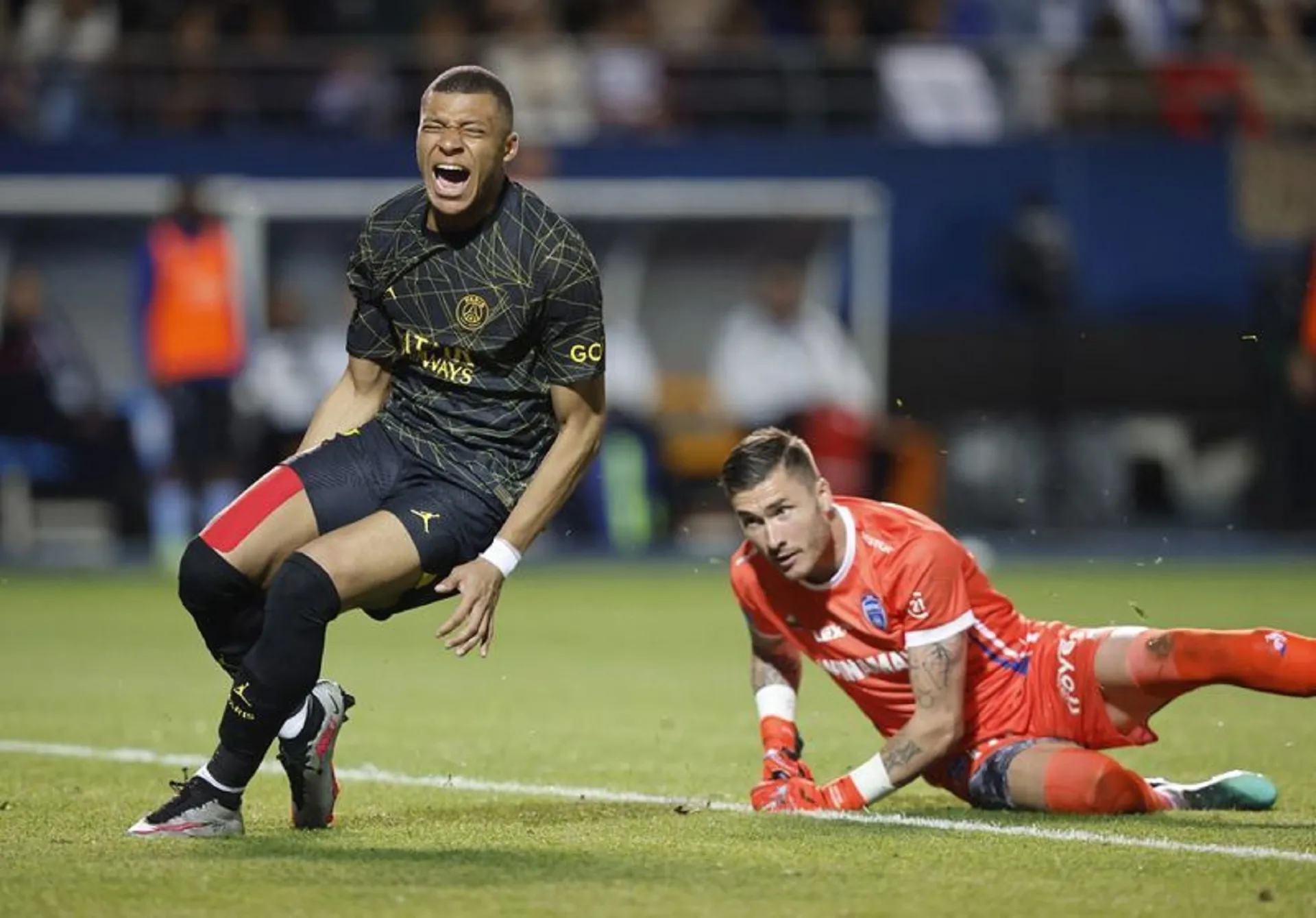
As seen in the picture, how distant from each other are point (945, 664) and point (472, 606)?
139 centimetres

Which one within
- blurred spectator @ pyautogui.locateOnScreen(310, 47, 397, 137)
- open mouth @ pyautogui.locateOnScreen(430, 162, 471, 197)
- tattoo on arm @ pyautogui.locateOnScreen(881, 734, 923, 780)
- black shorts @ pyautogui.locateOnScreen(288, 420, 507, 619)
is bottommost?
tattoo on arm @ pyautogui.locateOnScreen(881, 734, 923, 780)

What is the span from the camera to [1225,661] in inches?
262

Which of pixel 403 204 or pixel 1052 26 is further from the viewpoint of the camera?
pixel 1052 26

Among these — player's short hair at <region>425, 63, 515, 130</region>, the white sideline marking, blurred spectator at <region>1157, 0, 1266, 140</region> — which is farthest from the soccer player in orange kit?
blurred spectator at <region>1157, 0, 1266, 140</region>

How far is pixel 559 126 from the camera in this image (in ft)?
62.5

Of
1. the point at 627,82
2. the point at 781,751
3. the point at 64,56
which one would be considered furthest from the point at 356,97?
the point at 781,751

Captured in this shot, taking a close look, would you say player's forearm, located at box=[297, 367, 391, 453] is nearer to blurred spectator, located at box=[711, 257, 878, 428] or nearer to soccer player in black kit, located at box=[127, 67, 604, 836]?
soccer player in black kit, located at box=[127, 67, 604, 836]

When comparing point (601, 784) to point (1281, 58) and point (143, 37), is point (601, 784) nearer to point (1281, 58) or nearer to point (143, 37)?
point (143, 37)

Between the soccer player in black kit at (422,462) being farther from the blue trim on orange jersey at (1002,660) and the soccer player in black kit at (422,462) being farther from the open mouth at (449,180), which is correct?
the blue trim on orange jersey at (1002,660)

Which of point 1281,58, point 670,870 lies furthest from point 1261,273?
point 670,870

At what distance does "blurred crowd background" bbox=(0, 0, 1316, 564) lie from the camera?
1839cm

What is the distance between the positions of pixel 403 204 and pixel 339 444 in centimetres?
70

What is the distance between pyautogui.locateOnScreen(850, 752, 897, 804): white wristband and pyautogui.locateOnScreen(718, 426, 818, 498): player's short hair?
2.69 feet

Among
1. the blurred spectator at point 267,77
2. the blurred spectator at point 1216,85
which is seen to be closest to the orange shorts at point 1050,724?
the blurred spectator at point 267,77
